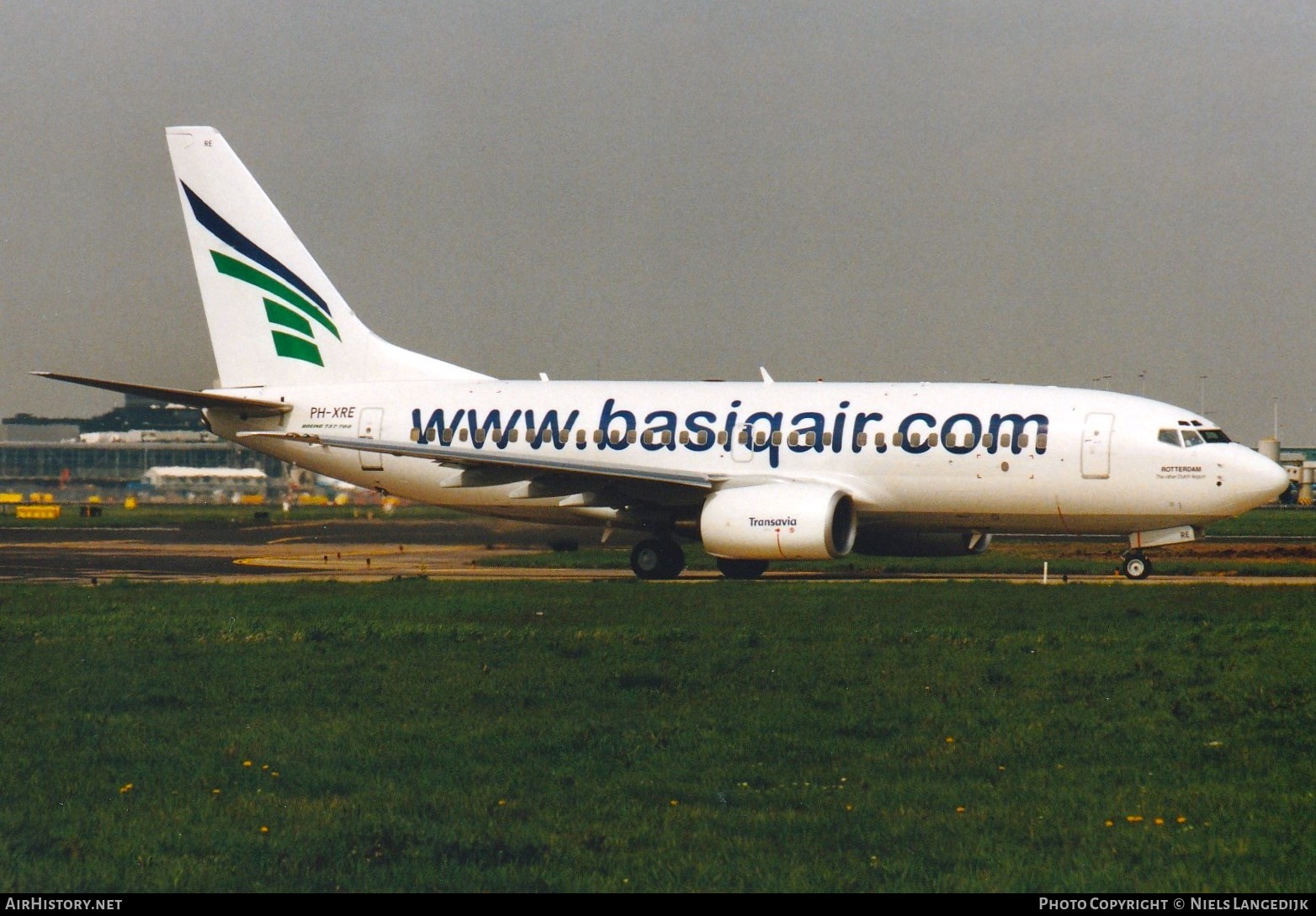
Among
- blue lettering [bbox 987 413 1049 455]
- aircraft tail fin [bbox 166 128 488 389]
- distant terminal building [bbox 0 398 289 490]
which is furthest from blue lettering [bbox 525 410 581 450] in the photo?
distant terminal building [bbox 0 398 289 490]

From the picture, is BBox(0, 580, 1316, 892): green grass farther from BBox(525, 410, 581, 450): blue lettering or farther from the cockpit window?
BBox(525, 410, 581, 450): blue lettering

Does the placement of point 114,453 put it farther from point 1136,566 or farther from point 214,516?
point 1136,566

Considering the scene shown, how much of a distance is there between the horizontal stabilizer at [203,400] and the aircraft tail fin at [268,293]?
1025 mm

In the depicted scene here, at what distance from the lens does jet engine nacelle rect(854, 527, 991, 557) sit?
30.8m

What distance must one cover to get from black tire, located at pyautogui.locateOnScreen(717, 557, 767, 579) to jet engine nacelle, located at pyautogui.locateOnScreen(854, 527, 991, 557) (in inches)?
82.8

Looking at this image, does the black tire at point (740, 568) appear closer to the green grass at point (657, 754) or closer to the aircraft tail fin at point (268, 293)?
the aircraft tail fin at point (268, 293)

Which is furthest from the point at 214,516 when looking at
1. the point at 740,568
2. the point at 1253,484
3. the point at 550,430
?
the point at 1253,484

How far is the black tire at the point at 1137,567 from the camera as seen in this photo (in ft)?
93.1

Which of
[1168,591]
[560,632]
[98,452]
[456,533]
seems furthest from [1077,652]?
[98,452]

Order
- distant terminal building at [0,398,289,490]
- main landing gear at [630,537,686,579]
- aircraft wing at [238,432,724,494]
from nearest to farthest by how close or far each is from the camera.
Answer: aircraft wing at [238,432,724,494] → main landing gear at [630,537,686,579] → distant terminal building at [0,398,289,490]

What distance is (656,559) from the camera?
30047 mm

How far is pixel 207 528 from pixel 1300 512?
2185 inches

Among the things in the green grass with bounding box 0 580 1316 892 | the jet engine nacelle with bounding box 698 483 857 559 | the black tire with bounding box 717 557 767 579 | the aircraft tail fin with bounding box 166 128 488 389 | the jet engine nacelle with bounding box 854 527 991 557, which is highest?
the aircraft tail fin with bounding box 166 128 488 389

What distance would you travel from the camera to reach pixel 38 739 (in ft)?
36.9
